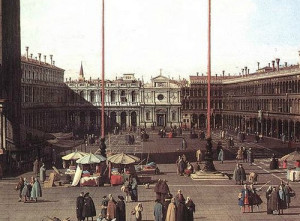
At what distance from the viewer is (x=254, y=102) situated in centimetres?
7162

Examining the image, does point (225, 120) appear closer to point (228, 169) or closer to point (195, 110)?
point (195, 110)

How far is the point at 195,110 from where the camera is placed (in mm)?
90375

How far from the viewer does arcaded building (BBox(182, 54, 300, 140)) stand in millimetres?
57062

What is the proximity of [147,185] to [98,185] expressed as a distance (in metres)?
2.61

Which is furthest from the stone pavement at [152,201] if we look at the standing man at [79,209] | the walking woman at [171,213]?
the walking woman at [171,213]

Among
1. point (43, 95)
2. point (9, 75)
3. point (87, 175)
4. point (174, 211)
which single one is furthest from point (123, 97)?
point (174, 211)

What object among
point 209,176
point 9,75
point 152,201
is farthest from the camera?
point 9,75

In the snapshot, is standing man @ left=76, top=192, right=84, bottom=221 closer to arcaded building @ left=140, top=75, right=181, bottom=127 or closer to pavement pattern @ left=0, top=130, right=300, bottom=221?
pavement pattern @ left=0, top=130, right=300, bottom=221

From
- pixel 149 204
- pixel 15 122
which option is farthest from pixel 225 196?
pixel 15 122

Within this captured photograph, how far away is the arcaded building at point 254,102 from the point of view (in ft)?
187

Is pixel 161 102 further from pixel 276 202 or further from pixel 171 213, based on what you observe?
pixel 171 213

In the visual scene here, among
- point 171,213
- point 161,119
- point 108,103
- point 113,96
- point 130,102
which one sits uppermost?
point 113,96

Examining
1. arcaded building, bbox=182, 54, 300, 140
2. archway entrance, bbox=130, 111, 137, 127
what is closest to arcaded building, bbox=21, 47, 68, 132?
archway entrance, bbox=130, 111, 137, 127

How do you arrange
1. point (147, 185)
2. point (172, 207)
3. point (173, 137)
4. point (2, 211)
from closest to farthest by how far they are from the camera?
point (172, 207) → point (2, 211) → point (147, 185) → point (173, 137)
